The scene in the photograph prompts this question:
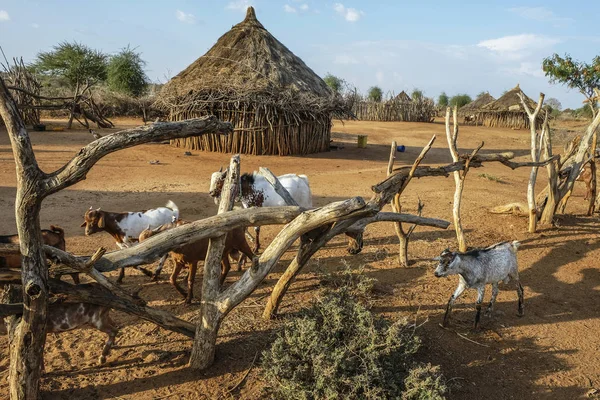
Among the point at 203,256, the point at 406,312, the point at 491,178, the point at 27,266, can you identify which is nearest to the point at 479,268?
the point at 406,312

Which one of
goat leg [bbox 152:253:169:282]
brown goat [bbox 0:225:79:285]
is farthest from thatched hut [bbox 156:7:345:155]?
brown goat [bbox 0:225:79:285]

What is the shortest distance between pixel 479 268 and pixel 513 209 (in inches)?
210

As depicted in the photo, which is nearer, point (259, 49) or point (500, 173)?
point (500, 173)

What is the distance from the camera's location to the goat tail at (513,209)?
9.77 meters

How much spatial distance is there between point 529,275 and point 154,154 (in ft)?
47.0

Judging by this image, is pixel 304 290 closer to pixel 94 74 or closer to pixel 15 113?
pixel 15 113

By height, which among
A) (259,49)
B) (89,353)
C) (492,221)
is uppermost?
(259,49)

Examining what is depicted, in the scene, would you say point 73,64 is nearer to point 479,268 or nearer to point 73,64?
point 73,64

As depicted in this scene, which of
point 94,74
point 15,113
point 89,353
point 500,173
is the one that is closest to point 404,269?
point 89,353

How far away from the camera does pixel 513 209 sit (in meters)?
9.98

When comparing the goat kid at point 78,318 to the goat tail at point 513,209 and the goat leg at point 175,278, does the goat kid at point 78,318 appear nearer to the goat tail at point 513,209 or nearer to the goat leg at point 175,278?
the goat leg at point 175,278

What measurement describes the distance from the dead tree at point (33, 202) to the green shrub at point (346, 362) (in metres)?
1.97

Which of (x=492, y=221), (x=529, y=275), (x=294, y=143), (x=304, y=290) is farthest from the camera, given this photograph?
(x=294, y=143)

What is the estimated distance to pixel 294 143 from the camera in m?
18.5
